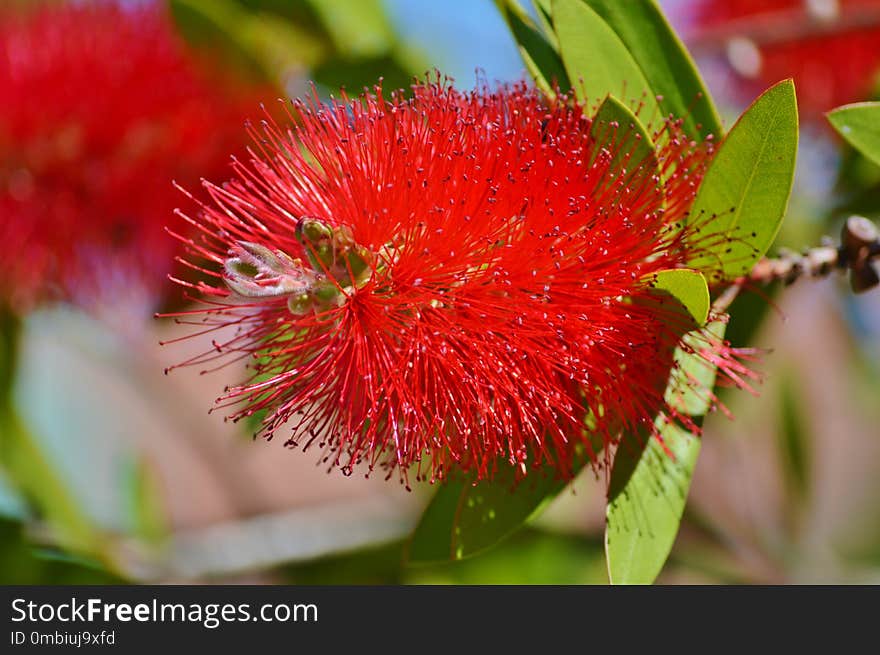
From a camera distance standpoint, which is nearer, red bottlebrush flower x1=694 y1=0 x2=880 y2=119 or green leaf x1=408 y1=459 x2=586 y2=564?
green leaf x1=408 y1=459 x2=586 y2=564

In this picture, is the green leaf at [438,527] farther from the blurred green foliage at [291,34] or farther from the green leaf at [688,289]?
the blurred green foliage at [291,34]

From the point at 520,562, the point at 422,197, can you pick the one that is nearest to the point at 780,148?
the point at 422,197

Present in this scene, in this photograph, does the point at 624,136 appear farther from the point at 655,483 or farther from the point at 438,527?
the point at 438,527

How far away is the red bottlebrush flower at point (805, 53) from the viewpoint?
1889mm

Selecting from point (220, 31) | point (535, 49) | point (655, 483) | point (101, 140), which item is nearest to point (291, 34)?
point (220, 31)

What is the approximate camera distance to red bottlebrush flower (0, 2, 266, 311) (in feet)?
6.52

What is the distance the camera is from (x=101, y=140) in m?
2.05

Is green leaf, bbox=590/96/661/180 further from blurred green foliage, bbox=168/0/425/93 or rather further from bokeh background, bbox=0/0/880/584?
blurred green foliage, bbox=168/0/425/93

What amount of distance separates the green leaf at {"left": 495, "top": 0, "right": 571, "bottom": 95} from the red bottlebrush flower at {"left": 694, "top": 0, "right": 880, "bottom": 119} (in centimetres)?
85

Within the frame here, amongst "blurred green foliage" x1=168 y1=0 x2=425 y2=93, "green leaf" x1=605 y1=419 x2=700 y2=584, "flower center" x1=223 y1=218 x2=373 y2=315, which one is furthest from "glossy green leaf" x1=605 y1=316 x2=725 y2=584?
"blurred green foliage" x1=168 y1=0 x2=425 y2=93

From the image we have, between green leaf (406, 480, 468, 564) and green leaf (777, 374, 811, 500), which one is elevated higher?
green leaf (406, 480, 468, 564)

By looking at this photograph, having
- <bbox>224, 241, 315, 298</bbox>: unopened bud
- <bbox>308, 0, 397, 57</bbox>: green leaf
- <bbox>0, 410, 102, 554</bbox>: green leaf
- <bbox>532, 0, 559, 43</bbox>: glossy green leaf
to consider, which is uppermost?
<bbox>308, 0, 397, 57</bbox>: green leaf

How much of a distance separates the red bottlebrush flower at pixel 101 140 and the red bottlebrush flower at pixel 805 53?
3.26ft

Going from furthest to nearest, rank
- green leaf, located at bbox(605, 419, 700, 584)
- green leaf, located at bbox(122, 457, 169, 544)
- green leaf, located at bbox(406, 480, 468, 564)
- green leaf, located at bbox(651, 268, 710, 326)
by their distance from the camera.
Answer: green leaf, located at bbox(122, 457, 169, 544)
green leaf, located at bbox(406, 480, 468, 564)
green leaf, located at bbox(605, 419, 700, 584)
green leaf, located at bbox(651, 268, 710, 326)
